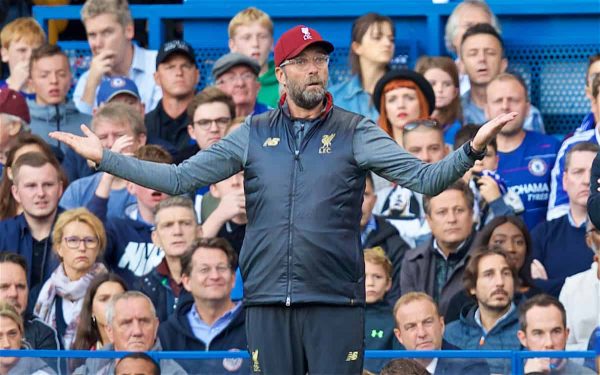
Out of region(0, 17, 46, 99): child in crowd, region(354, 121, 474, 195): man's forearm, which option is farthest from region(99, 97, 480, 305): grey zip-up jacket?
region(0, 17, 46, 99): child in crowd

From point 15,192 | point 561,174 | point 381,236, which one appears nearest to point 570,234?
point 561,174

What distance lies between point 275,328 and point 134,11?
649 cm

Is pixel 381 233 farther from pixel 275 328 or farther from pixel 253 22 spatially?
pixel 275 328

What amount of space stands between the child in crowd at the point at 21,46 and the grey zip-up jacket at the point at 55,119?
0.92 ft

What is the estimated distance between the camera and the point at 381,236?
9719 mm

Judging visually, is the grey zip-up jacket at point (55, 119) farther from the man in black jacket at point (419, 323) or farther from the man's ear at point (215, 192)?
the man in black jacket at point (419, 323)

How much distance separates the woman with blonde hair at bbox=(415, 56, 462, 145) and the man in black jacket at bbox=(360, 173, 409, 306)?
3.98 feet

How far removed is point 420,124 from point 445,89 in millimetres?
893

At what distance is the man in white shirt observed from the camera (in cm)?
891

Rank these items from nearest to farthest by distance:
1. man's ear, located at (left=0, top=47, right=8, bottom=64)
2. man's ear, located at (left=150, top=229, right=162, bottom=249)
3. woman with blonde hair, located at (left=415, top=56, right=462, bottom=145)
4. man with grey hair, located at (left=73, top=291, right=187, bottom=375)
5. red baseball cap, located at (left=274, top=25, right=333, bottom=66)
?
red baseball cap, located at (left=274, top=25, right=333, bottom=66)
man with grey hair, located at (left=73, top=291, right=187, bottom=375)
man's ear, located at (left=150, top=229, right=162, bottom=249)
woman with blonde hair, located at (left=415, top=56, right=462, bottom=145)
man's ear, located at (left=0, top=47, right=8, bottom=64)

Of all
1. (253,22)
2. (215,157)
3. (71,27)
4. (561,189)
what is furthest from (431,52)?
(215,157)

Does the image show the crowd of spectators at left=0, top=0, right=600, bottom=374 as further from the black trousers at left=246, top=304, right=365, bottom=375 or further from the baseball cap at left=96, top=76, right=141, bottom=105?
the black trousers at left=246, top=304, right=365, bottom=375

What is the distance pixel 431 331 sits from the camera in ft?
28.6

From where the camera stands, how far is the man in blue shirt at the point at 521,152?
33.5ft
